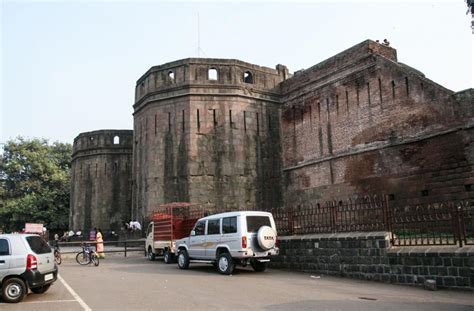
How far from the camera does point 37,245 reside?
27.3 feet

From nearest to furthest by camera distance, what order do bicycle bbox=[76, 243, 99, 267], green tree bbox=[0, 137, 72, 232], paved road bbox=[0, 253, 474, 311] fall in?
paved road bbox=[0, 253, 474, 311]
bicycle bbox=[76, 243, 99, 267]
green tree bbox=[0, 137, 72, 232]

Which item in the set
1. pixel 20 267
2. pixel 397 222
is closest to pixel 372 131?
pixel 397 222

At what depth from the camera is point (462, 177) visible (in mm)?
14734

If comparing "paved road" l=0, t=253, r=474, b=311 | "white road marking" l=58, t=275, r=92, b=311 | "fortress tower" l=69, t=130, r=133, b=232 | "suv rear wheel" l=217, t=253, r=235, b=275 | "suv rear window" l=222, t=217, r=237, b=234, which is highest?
"fortress tower" l=69, t=130, r=133, b=232

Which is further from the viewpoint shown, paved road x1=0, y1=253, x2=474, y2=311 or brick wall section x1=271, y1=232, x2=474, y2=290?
brick wall section x1=271, y1=232, x2=474, y2=290

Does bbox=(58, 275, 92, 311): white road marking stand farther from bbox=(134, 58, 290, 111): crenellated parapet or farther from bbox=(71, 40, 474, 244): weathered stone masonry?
bbox=(134, 58, 290, 111): crenellated parapet

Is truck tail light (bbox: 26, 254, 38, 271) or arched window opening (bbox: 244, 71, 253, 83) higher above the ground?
arched window opening (bbox: 244, 71, 253, 83)

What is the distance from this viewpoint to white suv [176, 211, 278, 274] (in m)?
11.0

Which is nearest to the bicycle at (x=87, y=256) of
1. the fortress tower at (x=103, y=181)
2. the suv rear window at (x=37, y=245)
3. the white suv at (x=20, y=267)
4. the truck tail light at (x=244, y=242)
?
the truck tail light at (x=244, y=242)

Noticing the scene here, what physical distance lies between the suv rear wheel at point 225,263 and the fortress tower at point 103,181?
→ 1940cm

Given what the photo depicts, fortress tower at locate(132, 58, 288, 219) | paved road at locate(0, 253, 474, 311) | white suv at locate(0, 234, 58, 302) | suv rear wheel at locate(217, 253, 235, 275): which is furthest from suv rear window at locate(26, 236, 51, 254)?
fortress tower at locate(132, 58, 288, 219)

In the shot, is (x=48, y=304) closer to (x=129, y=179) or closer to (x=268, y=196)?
(x=268, y=196)

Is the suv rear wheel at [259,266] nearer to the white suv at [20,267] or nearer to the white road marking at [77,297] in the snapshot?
the white road marking at [77,297]

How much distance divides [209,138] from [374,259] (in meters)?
12.7
